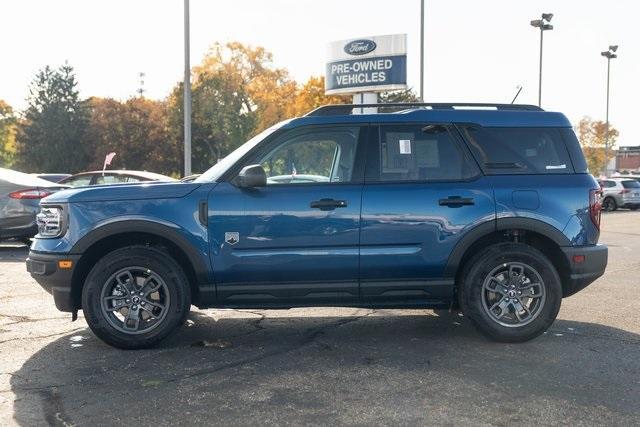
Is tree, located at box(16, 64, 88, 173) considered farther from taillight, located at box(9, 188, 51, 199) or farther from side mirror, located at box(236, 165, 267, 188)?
side mirror, located at box(236, 165, 267, 188)

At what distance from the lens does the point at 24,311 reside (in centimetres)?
682

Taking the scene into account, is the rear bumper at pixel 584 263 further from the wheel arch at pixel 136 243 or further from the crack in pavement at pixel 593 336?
the wheel arch at pixel 136 243

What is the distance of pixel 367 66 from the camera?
92.6 feet

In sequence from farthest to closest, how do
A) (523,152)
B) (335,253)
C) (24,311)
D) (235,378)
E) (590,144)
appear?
(590,144), (24,311), (523,152), (335,253), (235,378)

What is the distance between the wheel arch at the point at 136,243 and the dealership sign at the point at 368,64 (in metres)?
23.4

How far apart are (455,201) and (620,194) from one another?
28.1 metres

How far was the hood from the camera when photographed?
5.26 m

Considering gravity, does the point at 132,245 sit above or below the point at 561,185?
below

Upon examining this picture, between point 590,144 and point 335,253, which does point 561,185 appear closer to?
point 335,253

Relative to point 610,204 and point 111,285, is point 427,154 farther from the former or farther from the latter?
point 610,204

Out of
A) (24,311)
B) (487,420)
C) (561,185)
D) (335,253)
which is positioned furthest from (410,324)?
(24,311)

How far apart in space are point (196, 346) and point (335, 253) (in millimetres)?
1434

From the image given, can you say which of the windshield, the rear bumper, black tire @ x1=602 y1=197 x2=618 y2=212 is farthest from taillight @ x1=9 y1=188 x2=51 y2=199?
black tire @ x1=602 y1=197 x2=618 y2=212

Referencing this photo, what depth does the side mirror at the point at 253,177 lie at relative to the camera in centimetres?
519
